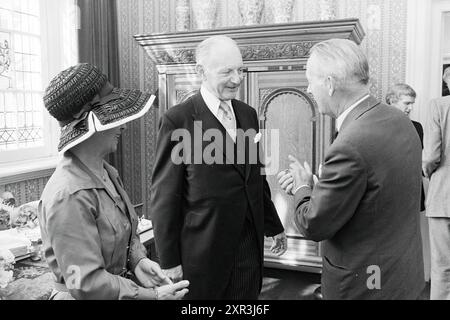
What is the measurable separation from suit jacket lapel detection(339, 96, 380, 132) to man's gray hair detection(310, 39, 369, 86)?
0.07 meters

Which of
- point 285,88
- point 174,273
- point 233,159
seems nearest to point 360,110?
point 233,159

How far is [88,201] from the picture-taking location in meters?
1.31

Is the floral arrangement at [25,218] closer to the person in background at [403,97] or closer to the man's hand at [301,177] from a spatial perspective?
the man's hand at [301,177]

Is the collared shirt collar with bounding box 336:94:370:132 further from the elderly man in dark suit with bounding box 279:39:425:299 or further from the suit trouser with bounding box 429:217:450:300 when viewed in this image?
the suit trouser with bounding box 429:217:450:300

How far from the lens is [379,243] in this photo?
1489mm

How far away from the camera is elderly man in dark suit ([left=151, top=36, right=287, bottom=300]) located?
2010 mm

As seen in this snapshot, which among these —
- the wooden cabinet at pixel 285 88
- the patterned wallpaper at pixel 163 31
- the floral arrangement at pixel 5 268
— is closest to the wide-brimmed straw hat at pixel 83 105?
the floral arrangement at pixel 5 268

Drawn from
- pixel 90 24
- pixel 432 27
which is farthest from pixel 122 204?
pixel 432 27

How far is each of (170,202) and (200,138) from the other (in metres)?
0.31

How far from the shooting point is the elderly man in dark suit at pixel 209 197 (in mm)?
2010

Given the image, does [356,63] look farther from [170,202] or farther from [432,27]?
[432,27]

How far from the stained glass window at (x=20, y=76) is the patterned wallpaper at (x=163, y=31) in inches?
43.5

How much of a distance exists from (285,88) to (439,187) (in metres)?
1.27

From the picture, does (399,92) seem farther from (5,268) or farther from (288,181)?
(5,268)
